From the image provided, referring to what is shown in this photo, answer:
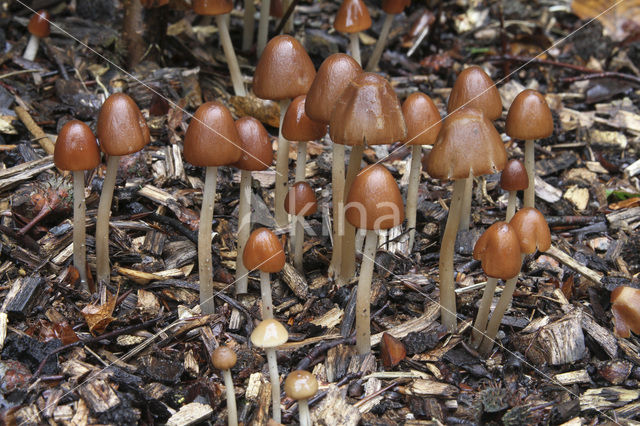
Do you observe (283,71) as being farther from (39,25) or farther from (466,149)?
(39,25)

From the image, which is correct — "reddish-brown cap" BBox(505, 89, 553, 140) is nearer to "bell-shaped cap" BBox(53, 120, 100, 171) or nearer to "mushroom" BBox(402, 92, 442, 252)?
"mushroom" BBox(402, 92, 442, 252)

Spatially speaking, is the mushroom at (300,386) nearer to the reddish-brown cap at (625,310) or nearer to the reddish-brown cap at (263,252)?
the reddish-brown cap at (263,252)

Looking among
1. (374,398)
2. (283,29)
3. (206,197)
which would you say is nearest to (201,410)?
(374,398)

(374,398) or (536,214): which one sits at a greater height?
(536,214)

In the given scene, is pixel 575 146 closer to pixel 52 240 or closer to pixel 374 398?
pixel 374 398

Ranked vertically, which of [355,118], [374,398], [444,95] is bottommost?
[374,398]

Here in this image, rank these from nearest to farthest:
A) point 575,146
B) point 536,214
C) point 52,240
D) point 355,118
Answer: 1. point 355,118
2. point 536,214
3. point 52,240
4. point 575,146

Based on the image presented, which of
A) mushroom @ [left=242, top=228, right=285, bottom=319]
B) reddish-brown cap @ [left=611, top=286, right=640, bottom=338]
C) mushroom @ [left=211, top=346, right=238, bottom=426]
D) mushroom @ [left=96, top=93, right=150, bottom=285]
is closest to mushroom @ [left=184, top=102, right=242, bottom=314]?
mushroom @ [left=96, top=93, right=150, bottom=285]
